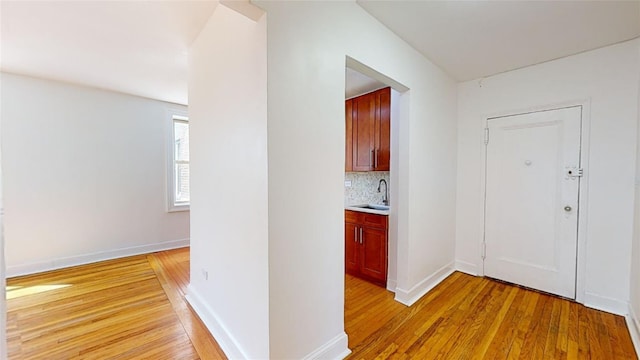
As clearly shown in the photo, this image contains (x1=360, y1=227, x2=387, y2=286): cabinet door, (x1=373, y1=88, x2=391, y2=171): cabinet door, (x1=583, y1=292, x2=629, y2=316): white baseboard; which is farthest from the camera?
(x1=373, y1=88, x2=391, y2=171): cabinet door

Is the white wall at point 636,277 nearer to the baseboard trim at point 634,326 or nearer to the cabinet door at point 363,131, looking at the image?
the baseboard trim at point 634,326

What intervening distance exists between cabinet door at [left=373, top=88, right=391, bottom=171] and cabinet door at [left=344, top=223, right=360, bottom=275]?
78 centimetres

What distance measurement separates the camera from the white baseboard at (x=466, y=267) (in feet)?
10.3

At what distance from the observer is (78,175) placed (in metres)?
3.42

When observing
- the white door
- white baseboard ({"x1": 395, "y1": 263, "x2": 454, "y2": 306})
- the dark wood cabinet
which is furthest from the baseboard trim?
the dark wood cabinet

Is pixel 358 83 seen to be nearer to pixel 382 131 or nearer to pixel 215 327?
pixel 382 131

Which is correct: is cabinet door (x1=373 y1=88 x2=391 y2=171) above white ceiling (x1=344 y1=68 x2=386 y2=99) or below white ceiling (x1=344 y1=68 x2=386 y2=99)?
below

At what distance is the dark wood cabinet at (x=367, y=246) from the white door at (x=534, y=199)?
132 centimetres

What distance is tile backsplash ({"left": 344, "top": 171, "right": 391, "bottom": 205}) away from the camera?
3.66 metres

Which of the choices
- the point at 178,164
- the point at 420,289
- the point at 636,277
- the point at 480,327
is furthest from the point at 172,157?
the point at 636,277

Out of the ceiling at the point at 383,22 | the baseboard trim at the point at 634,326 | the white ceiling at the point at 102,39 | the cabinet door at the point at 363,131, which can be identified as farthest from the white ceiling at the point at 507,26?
the baseboard trim at the point at 634,326

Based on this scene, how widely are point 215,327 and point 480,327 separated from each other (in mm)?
2086

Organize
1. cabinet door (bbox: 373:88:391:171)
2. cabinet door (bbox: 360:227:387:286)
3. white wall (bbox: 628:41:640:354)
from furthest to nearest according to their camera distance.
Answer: cabinet door (bbox: 373:88:391:171) → cabinet door (bbox: 360:227:387:286) → white wall (bbox: 628:41:640:354)

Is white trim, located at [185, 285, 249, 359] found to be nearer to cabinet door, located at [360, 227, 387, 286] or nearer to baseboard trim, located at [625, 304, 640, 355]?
cabinet door, located at [360, 227, 387, 286]
